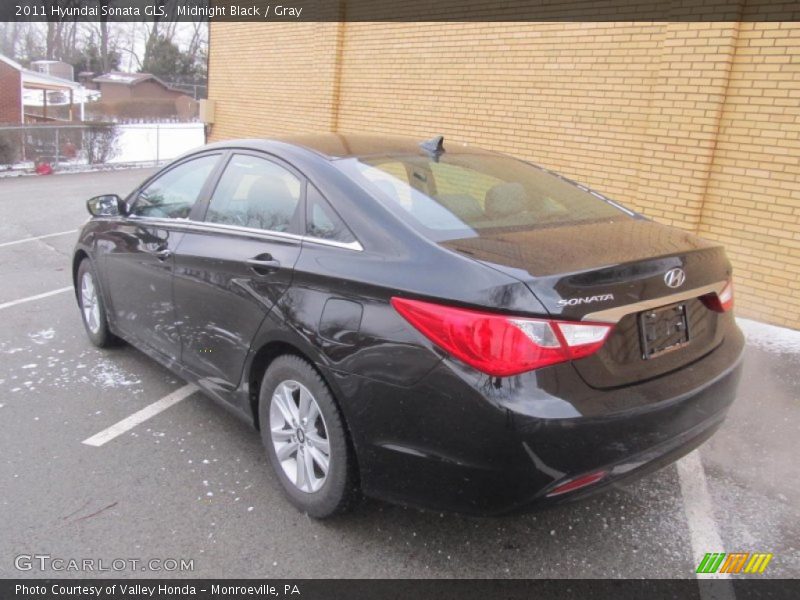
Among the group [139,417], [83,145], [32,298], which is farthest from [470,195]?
[83,145]

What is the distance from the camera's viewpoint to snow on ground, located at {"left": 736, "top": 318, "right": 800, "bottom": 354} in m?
5.11

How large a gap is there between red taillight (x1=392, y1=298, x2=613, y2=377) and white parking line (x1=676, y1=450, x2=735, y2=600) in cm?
114

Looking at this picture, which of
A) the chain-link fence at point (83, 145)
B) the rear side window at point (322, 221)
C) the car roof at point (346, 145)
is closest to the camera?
the rear side window at point (322, 221)

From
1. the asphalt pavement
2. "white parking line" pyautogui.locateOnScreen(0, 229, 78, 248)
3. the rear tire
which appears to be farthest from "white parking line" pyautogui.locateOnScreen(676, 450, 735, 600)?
"white parking line" pyautogui.locateOnScreen(0, 229, 78, 248)

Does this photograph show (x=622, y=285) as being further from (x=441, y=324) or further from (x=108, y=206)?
(x=108, y=206)

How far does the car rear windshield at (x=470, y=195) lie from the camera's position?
278 centimetres

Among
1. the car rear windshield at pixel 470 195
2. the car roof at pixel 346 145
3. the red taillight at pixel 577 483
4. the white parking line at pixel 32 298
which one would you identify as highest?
the car roof at pixel 346 145

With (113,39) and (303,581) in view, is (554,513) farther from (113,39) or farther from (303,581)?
(113,39)

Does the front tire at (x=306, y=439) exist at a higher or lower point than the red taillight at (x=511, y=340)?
lower

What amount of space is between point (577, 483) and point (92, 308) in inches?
157

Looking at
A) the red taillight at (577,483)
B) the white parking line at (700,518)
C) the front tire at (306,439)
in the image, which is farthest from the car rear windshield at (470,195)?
the white parking line at (700,518)

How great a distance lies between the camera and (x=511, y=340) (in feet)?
7.25

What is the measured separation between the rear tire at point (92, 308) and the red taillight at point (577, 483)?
3.62 meters

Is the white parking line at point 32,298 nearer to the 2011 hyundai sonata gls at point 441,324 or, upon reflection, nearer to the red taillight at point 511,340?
the 2011 hyundai sonata gls at point 441,324
